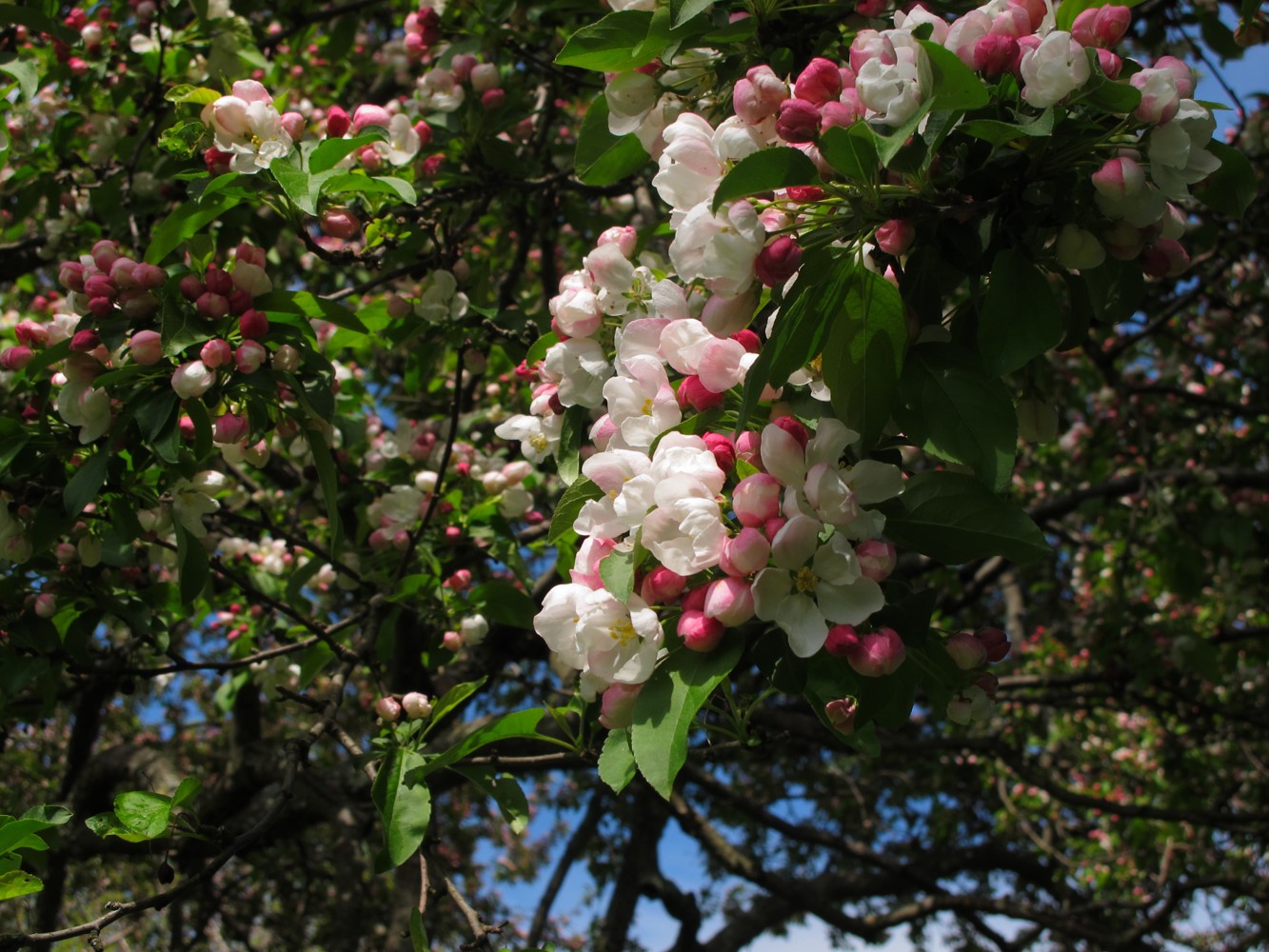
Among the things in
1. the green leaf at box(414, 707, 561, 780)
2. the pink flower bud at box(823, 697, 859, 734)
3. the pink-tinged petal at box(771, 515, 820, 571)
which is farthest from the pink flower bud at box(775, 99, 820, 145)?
the green leaf at box(414, 707, 561, 780)

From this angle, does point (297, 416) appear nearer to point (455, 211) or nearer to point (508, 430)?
point (508, 430)

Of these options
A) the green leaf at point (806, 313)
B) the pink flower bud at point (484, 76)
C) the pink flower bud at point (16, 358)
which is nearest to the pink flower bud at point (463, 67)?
the pink flower bud at point (484, 76)

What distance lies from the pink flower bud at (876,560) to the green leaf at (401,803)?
33.9 inches

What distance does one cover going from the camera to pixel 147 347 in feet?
5.34

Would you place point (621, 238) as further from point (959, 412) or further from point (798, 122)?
point (959, 412)

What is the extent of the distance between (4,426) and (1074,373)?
4.61 meters

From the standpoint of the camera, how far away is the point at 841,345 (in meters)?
1.11

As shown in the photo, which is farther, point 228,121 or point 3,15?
point 3,15

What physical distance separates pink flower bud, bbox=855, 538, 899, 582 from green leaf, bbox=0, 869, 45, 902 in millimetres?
1179

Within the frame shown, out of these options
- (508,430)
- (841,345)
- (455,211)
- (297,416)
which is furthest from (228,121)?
(841,345)

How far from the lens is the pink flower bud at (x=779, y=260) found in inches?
43.2

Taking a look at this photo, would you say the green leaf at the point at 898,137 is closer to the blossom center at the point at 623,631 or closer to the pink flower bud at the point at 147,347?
the blossom center at the point at 623,631

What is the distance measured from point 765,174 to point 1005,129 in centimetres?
25

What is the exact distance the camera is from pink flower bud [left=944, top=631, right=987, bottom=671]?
1.19m
